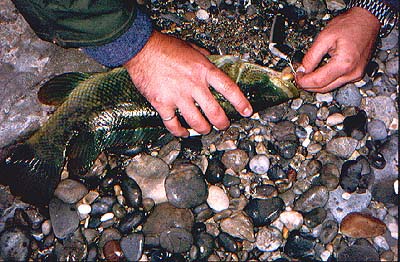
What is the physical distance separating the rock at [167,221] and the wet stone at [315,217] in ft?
2.97

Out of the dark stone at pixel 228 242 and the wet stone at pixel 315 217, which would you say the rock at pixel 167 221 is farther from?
the wet stone at pixel 315 217

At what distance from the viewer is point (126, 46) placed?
107 inches

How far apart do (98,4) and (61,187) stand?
1504 millimetres

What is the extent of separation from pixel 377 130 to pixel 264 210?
1197mm

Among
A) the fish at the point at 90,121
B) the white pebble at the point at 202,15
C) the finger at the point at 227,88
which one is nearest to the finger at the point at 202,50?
the fish at the point at 90,121

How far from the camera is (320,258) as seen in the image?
2898 millimetres

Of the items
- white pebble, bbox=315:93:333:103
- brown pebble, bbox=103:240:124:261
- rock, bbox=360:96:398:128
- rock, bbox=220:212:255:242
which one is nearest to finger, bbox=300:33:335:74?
white pebble, bbox=315:93:333:103

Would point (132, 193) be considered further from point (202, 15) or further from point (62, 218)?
point (202, 15)

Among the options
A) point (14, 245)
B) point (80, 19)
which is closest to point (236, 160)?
point (80, 19)

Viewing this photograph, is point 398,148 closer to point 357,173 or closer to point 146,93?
point 357,173

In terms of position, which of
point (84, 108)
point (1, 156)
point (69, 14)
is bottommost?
point (1, 156)

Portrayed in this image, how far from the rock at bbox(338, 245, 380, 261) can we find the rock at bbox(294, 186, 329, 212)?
384 mm

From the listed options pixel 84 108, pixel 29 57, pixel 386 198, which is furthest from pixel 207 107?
pixel 29 57

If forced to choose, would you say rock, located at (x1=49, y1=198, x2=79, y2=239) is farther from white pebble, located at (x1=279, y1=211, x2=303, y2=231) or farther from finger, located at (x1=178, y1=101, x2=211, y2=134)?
white pebble, located at (x1=279, y1=211, x2=303, y2=231)
